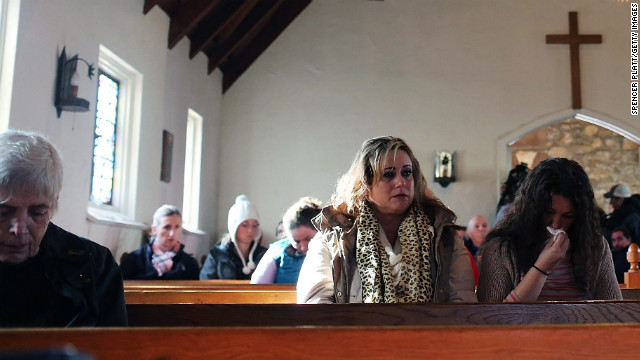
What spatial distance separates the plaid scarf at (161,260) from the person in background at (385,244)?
9.38 feet

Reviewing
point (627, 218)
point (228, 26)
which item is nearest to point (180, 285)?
point (627, 218)

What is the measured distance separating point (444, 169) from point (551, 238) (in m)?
6.12

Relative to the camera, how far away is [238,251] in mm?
5348

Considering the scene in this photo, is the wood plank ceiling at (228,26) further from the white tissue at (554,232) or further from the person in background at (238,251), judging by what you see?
the white tissue at (554,232)

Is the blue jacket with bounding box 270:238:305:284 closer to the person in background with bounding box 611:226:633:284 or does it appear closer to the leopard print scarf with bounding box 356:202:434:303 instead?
the leopard print scarf with bounding box 356:202:434:303

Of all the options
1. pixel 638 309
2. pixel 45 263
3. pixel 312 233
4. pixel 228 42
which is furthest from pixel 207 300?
pixel 228 42

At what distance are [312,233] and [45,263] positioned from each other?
2.61 m

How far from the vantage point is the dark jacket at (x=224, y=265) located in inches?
207

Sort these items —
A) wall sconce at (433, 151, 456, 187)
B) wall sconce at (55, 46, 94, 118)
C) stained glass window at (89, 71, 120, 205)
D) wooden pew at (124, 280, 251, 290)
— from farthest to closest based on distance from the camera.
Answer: wall sconce at (433, 151, 456, 187) → stained glass window at (89, 71, 120, 205) → wall sconce at (55, 46, 94, 118) → wooden pew at (124, 280, 251, 290)

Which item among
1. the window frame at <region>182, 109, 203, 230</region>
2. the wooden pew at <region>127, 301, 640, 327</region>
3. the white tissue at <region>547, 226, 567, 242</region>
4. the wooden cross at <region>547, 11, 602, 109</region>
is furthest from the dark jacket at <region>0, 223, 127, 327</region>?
the wooden cross at <region>547, 11, 602, 109</region>

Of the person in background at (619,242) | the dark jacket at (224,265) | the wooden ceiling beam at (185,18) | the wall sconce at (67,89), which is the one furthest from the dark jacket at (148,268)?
the person in background at (619,242)

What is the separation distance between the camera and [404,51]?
884cm

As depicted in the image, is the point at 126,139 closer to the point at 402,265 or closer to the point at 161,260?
the point at 161,260

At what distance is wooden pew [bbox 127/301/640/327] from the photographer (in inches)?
75.9
